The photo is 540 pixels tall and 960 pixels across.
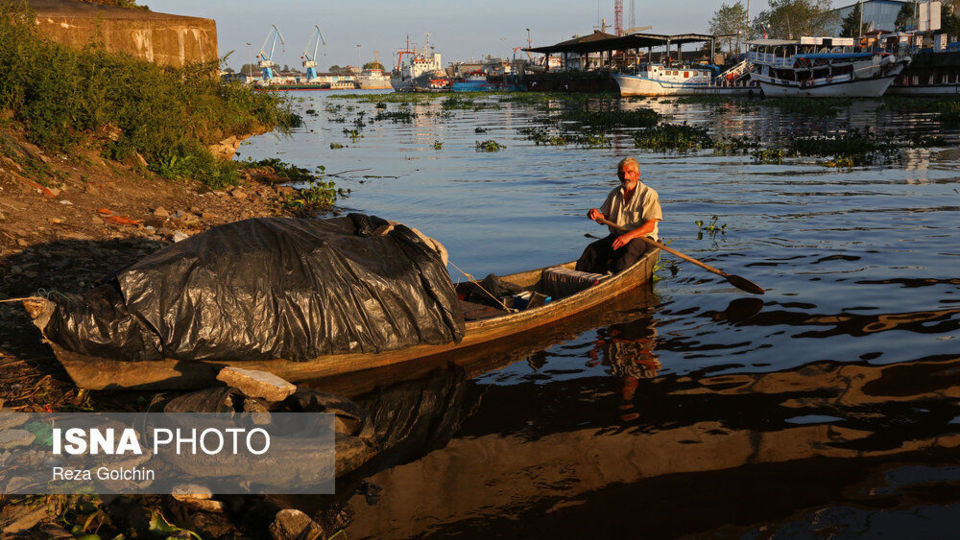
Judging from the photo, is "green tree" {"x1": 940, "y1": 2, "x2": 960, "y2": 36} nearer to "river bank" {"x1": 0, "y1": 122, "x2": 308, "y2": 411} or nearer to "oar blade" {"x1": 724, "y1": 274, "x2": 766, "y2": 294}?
"oar blade" {"x1": 724, "y1": 274, "x2": 766, "y2": 294}

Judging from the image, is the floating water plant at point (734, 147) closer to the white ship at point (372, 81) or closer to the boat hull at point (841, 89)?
the boat hull at point (841, 89)

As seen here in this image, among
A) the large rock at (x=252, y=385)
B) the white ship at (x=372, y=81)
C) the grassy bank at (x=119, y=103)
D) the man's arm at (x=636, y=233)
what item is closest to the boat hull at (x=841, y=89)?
the grassy bank at (x=119, y=103)

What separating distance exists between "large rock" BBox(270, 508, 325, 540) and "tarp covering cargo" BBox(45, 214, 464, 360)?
79.3 inches

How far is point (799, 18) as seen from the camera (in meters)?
97.8

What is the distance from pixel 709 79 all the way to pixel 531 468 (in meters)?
72.6

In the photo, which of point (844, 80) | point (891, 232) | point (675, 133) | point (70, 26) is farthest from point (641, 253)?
point (844, 80)

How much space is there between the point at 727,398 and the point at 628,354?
136 cm

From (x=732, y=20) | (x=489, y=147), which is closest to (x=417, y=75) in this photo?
(x=732, y=20)

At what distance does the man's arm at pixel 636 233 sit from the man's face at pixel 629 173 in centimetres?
55

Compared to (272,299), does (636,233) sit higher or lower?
higher

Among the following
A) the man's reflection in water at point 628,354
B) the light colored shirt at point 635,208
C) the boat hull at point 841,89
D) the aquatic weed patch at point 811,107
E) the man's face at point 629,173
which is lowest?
the man's reflection in water at point 628,354

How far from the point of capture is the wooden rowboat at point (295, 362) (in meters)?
5.56

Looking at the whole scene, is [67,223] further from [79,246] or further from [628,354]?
[628,354]

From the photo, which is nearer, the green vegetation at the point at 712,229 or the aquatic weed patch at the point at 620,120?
the green vegetation at the point at 712,229
